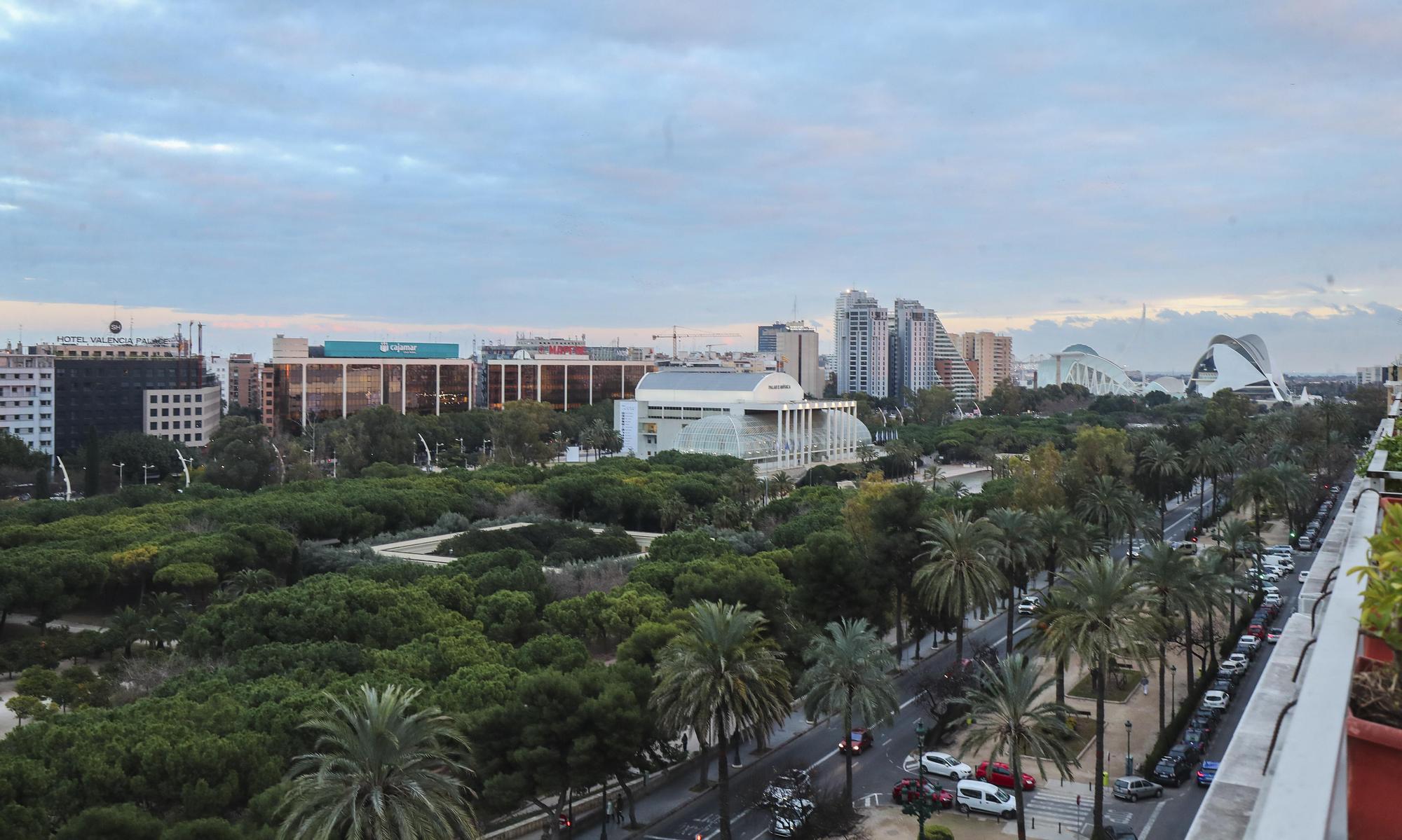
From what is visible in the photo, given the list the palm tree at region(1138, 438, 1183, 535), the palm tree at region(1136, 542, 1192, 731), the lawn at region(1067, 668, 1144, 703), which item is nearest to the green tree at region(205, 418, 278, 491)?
the lawn at region(1067, 668, 1144, 703)

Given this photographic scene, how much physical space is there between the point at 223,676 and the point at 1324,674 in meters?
30.9

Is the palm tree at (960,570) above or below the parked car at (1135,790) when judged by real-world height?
above

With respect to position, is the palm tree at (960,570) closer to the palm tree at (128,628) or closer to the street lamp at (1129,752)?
the street lamp at (1129,752)

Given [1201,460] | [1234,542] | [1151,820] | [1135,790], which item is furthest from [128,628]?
[1201,460]

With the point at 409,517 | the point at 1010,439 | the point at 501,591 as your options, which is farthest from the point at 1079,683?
the point at 1010,439

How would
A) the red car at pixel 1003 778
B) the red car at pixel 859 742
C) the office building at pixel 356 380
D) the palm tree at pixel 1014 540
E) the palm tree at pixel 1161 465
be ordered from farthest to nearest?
the office building at pixel 356 380 < the palm tree at pixel 1161 465 < the palm tree at pixel 1014 540 < the red car at pixel 859 742 < the red car at pixel 1003 778

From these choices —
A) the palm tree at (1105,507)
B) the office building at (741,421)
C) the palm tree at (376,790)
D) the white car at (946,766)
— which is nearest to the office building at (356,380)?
the office building at (741,421)

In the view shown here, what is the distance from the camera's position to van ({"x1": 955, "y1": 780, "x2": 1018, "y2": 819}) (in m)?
28.5

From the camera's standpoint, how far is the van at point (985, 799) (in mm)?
28531

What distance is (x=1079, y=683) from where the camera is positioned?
41.2 metres

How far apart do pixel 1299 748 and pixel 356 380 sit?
14001 cm

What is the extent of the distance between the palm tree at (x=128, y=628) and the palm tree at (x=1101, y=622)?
3196cm

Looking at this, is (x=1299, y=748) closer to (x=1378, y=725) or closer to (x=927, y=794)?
(x=1378, y=725)

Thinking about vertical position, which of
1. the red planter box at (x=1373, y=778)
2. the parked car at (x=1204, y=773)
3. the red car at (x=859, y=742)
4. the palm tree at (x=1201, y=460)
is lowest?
the red car at (x=859, y=742)
